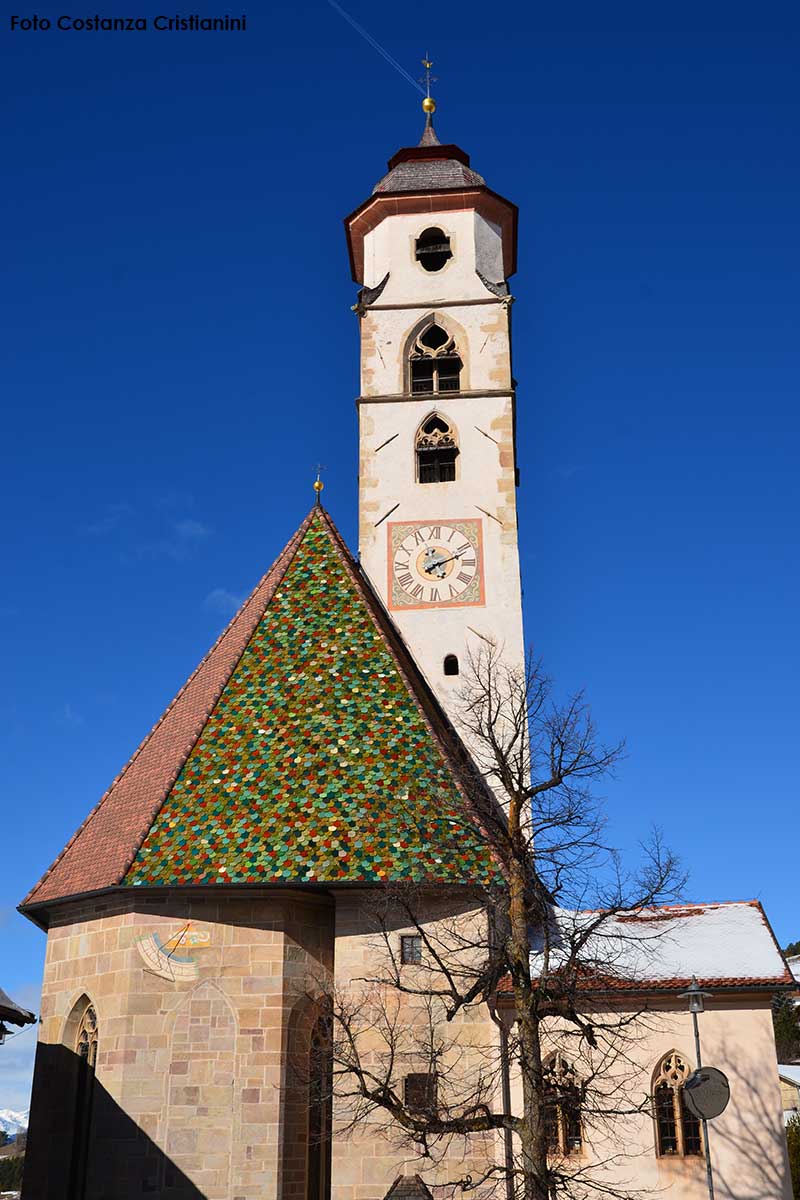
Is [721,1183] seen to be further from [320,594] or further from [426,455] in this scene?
[426,455]

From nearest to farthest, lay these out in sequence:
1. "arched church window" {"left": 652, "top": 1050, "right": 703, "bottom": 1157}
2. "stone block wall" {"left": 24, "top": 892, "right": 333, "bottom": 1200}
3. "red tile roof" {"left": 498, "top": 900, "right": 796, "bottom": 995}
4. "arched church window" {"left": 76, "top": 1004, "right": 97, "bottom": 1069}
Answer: "stone block wall" {"left": 24, "top": 892, "right": 333, "bottom": 1200} → "arched church window" {"left": 652, "top": 1050, "right": 703, "bottom": 1157} → "red tile roof" {"left": 498, "top": 900, "right": 796, "bottom": 995} → "arched church window" {"left": 76, "top": 1004, "right": 97, "bottom": 1069}

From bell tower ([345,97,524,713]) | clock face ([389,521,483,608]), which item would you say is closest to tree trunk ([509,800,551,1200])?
bell tower ([345,97,524,713])

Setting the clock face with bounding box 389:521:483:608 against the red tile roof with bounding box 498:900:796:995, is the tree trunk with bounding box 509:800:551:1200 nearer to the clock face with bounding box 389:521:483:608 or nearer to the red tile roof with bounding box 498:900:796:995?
the red tile roof with bounding box 498:900:796:995

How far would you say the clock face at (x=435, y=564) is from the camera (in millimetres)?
20484

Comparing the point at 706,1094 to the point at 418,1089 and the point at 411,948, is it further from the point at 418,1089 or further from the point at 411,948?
the point at 411,948

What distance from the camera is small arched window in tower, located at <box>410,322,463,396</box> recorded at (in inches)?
890

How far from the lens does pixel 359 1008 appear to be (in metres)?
13.5

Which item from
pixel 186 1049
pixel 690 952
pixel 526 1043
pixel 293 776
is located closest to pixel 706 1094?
pixel 526 1043

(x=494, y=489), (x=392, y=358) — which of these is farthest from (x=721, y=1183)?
(x=392, y=358)

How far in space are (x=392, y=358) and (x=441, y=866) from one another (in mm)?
11285

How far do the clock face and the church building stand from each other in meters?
2.34

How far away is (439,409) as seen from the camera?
72.5 ft

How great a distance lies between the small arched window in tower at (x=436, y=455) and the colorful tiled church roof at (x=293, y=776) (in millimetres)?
3804

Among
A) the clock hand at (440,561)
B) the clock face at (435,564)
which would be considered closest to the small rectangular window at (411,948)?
the clock face at (435,564)
